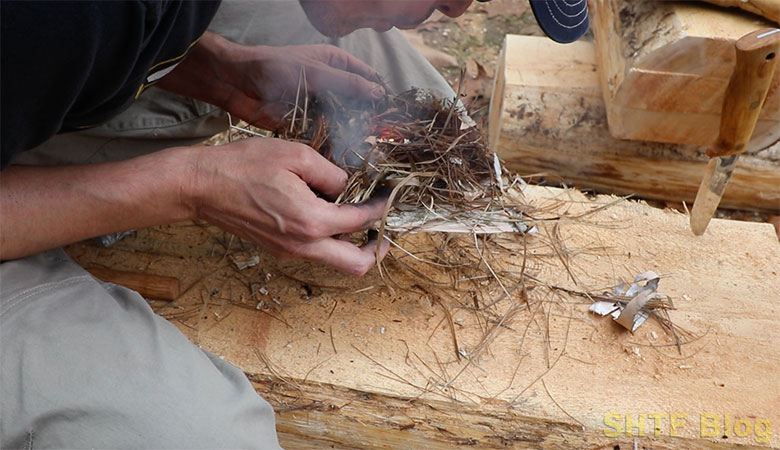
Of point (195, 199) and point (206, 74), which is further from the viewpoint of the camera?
point (206, 74)

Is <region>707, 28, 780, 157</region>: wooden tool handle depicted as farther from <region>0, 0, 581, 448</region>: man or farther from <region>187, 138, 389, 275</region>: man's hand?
<region>187, 138, 389, 275</region>: man's hand

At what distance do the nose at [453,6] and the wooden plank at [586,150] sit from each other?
121 cm

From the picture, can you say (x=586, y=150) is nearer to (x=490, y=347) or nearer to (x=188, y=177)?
(x=490, y=347)

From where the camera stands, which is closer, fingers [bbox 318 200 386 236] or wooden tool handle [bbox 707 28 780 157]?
fingers [bbox 318 200 386 236]

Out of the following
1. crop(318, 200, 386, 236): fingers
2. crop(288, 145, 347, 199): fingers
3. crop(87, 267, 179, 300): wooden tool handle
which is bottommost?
crop(87, 267, 179, 300): wooden tool handle

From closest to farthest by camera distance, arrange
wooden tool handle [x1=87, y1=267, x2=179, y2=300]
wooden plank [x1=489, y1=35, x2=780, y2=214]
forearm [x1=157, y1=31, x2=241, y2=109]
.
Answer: wooden tool handle [x1=87, y1=267, x2=179, y2=300] → forearm [x1=157, y1=31, x2=241, y2=109] → wooden plank [x1=489, y1=35, x2=780, y2=214]

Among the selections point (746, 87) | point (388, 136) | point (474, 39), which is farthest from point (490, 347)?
point (474, 39)

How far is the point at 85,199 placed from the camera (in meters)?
1.64

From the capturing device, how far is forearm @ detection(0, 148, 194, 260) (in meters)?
1.60

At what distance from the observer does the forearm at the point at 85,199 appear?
1600 mm

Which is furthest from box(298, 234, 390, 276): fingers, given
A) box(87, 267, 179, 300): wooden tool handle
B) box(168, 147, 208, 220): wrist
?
box(87, 267, 179, 300): wooden tool handle

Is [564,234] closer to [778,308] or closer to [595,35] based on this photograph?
[778,308]

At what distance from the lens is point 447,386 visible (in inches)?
71.1

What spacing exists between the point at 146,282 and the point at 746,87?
2.00 metres
